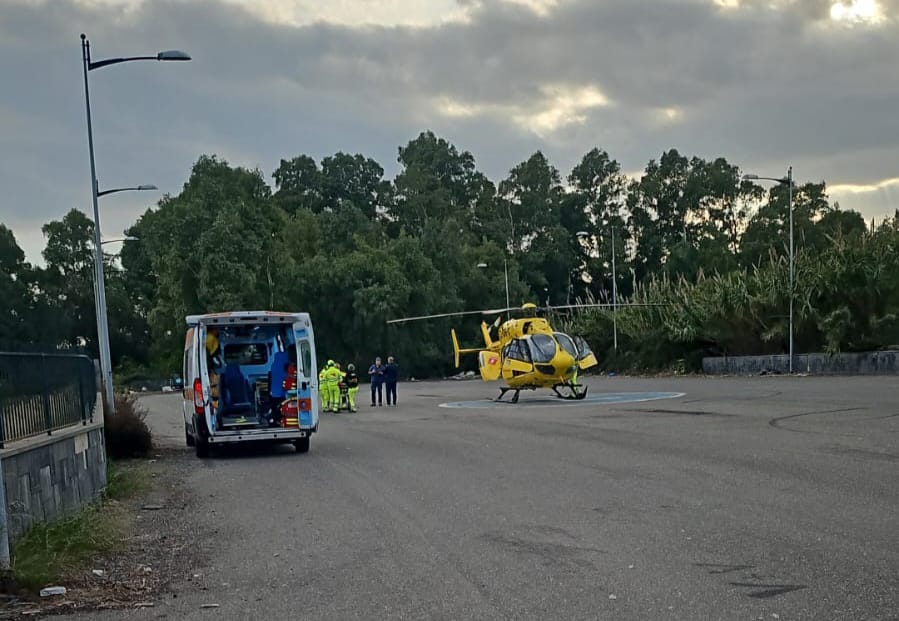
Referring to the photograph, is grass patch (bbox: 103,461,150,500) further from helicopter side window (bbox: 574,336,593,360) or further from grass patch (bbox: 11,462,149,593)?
helicopter side window (bbox: 574,336,593,360)

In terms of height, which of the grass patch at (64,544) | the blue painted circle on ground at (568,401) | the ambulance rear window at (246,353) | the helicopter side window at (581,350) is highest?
the ambulance rear window at (246,353)

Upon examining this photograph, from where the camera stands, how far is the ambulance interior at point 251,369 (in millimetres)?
18688

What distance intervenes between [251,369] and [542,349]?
1317 centimetres

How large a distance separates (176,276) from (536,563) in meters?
64.3

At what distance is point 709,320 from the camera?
46344mm

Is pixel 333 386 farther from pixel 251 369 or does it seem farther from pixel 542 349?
pixel 251 369

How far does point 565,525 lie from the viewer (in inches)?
370

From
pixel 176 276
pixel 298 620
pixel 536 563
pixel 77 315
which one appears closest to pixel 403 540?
pixel 536 563

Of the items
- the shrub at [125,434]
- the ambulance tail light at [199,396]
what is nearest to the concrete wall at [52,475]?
the ambulance tail light at [199,396]

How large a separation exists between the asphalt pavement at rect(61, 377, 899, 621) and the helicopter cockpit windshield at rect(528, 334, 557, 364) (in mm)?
11131

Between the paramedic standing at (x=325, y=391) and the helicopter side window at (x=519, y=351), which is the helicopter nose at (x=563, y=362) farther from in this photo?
the paramedic standing at (x=325, y=391)

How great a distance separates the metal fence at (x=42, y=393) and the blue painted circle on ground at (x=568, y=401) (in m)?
18.4

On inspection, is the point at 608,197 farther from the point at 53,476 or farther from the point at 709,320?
the point at 53,476

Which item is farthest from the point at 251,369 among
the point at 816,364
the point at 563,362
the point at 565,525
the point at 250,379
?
the point at 816,364
